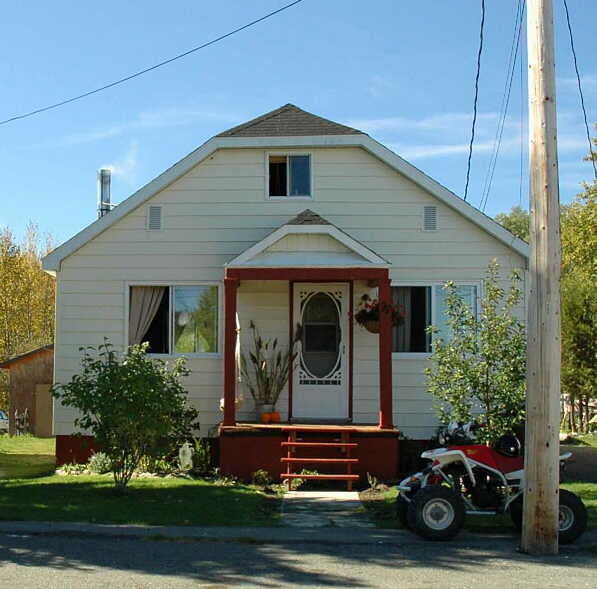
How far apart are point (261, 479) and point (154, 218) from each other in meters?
5.02

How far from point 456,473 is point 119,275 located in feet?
25.7

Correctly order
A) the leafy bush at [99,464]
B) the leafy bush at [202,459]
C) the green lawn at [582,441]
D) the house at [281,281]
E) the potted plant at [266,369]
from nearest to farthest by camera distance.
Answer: the leafy bush at [99,464]
the leafy bush at [202,459]
the potted plant at [266,369]
the house at [281,281]
the green lawn at [582,441]

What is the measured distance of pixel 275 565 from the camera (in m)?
8.34

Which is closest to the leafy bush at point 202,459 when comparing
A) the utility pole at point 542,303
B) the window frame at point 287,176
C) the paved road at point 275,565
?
the window frame at point 287,176

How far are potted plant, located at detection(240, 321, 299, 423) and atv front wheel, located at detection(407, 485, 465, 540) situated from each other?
5993mm

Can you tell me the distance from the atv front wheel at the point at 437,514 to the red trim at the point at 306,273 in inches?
213

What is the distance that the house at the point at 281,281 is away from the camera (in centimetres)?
1541

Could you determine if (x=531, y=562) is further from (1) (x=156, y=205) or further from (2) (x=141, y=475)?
(1) (x=156, y=205)

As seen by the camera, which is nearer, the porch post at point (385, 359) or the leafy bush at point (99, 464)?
the porch post at point (385, 359)

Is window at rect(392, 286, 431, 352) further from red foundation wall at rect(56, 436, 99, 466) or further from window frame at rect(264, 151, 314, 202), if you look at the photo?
red foundation wall at rect(56, 436, 99, 466)

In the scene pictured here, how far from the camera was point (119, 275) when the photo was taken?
619 inches

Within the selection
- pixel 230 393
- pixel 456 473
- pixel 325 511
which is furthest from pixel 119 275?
pixel 456 473

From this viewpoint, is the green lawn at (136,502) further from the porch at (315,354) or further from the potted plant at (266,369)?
the potted plant at (266,369)

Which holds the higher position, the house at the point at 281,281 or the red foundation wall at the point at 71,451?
the house at the point at 281,281
